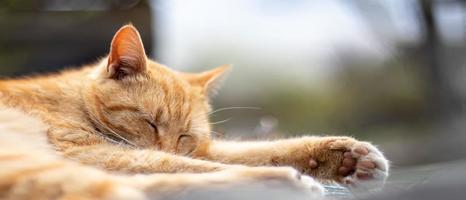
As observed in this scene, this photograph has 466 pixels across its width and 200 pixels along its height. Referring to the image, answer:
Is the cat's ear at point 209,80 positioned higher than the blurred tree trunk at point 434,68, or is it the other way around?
the blurred tree trunk at point 434,68

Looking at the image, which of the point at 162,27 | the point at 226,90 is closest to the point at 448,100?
the point at 226,90

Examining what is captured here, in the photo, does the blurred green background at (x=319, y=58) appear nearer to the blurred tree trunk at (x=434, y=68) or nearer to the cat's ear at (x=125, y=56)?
the blurred tree trunk at (x=434, y=68)

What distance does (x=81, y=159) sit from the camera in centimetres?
127

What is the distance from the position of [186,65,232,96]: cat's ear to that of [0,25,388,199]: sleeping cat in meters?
0.01

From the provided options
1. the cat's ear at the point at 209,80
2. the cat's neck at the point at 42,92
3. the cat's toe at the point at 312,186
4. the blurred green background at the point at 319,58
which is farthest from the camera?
the blurred green background at the point at 319,58

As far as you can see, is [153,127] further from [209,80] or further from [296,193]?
[296,193]

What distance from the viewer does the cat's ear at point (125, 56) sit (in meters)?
1.47

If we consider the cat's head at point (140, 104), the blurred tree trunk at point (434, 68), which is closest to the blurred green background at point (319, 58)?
the blurred tree trunk at point (434, 68)

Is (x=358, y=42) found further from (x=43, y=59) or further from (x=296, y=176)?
(x=296, y=176)

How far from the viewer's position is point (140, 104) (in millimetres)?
1496

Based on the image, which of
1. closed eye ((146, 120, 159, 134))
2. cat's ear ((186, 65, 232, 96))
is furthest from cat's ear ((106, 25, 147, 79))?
cat's ear ((186, 65, 232, 96))

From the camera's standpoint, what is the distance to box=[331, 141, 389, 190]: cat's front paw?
52.8 inches

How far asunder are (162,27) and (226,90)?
2.19 ft

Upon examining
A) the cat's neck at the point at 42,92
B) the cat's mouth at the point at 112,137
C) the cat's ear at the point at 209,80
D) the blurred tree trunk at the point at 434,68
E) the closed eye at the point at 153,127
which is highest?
the blurred tree trunk at the point at 434,68
